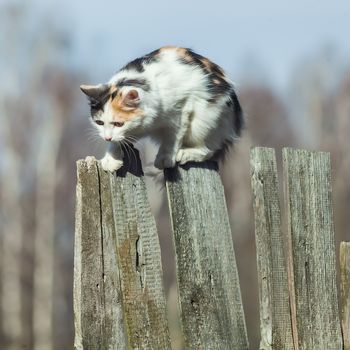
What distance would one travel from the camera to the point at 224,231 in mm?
3545

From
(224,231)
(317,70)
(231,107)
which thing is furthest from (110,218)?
(317,70)

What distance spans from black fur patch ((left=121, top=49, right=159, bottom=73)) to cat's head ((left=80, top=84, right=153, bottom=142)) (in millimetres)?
209

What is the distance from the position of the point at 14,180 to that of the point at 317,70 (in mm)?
13367

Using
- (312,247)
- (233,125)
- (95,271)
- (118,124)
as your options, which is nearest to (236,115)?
(233,125)

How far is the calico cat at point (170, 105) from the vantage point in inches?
180

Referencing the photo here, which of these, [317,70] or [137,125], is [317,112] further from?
[137,125]

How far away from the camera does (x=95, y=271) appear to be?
3143 millimetres

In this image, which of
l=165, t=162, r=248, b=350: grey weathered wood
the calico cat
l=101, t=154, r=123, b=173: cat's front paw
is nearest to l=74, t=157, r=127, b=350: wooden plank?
l=101, t=154, r=123, b=173: cat's front paw

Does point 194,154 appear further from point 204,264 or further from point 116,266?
point 116,266

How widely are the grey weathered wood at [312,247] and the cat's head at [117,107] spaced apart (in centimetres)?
104

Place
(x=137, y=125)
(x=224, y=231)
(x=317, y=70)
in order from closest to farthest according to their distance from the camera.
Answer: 1. (x=224, y=231)
2. (x=137, y=125)
3. (x=317, y=70)

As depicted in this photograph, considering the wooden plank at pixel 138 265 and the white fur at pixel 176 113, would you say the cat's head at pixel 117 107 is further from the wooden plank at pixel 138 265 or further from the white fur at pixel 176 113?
the wooden plank at pixel 138 265

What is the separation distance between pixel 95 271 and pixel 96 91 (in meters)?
1.65

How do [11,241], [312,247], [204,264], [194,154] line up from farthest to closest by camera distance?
[11,241]
[194,154]
[312,247]
[204,264]
